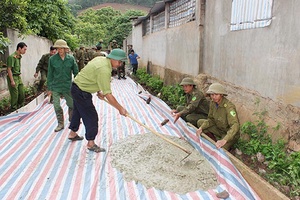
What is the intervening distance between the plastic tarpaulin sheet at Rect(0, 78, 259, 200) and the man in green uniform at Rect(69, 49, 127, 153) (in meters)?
0.44

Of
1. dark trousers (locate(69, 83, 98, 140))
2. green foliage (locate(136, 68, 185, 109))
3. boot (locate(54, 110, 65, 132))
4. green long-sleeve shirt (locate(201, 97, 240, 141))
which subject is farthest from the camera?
green foliage (locate(136, 68, 185, 109))

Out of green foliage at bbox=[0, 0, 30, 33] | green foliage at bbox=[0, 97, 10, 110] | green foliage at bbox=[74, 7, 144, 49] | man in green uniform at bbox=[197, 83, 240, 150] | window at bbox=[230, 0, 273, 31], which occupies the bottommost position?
green foliage at bbox=[0, 97, 10, 110]

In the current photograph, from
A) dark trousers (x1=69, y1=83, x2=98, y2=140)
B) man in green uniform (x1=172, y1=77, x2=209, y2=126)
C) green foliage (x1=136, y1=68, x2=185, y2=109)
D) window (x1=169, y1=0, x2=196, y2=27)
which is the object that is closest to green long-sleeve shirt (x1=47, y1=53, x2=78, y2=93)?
dark trousers (x1=69, y1=83, x2=98, y2=140)

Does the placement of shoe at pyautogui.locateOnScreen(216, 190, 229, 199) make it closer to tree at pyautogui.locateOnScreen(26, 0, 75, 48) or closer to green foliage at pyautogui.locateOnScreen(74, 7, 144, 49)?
tree at pyautogui.locateOnScreen(26, 0, 75, 48)

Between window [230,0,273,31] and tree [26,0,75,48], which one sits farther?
tree [26,0,75,48]

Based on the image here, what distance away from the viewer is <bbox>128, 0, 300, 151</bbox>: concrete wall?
3107 millimetres

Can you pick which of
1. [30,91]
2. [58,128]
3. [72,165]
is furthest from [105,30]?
[72,165]

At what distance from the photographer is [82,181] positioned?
9.67ft

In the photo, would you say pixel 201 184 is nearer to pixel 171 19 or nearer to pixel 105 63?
pixel 105 63

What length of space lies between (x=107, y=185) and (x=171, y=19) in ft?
Result: 23.4

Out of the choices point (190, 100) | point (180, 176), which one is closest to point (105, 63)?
point (180, 176)

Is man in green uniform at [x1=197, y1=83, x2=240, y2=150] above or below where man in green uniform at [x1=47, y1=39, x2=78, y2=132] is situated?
below

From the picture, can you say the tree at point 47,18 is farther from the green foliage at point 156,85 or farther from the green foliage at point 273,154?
the green foliage at point 273,154

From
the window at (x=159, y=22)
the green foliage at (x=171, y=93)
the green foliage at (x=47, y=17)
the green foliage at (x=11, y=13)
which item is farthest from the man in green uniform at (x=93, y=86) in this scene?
the window at (x=159, y=22)
